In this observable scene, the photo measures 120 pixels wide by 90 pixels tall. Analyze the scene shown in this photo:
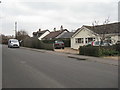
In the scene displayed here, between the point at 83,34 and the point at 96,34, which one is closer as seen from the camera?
the point at 96,34

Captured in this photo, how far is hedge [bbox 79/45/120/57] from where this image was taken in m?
18.8

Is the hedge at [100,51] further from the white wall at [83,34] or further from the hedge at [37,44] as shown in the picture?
the hedge at [37,44]

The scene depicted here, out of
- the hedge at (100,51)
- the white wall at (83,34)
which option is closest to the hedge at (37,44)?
the white wall at (83,34)

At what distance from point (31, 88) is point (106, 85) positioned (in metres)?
2.71

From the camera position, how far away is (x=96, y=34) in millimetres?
30609

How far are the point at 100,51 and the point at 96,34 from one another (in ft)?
39.9

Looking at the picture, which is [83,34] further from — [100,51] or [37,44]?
[100,51]

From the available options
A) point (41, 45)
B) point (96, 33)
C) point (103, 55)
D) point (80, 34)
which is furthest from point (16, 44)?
point (103, 55)

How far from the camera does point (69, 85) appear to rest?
21.8 ft

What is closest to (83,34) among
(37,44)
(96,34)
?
(96,34)

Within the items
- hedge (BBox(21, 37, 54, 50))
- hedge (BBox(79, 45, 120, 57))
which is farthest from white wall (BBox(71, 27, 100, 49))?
hedge (BBox(79, 45, 120, 57))

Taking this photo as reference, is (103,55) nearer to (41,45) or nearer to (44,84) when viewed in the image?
(44,84)

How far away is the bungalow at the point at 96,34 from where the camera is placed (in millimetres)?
28383

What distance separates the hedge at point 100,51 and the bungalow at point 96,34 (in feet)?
16.6
